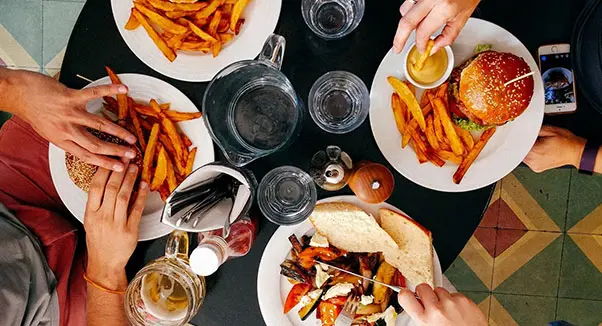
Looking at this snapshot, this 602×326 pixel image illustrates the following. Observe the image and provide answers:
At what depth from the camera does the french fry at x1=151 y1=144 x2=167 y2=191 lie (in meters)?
1.59

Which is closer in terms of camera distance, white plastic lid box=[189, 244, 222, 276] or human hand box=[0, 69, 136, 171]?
white plastic lid box=[189, 244, 222, 276]

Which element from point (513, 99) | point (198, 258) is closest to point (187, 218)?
point (198, 258)

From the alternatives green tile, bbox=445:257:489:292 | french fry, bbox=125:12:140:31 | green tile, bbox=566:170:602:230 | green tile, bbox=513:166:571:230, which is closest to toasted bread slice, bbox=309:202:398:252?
french fry, bbox=125:12:140:31

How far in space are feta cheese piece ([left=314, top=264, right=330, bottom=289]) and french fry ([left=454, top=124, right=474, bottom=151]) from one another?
21.5 inches

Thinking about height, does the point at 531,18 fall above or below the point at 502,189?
above

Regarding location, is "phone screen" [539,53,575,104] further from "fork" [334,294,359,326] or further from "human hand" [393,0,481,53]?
"fork" [334,294,359,326]

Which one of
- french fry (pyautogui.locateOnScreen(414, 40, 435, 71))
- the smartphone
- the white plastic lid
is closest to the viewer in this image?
the white plastic lid

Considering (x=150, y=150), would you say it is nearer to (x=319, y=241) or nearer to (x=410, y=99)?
(x=319, y=241)

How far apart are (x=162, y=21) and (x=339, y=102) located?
0.54 m

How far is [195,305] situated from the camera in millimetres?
1604

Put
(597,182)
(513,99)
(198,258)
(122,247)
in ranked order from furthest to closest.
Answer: (597,182)
(122,247)
(513,99)
(198,258)

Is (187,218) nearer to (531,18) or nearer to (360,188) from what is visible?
(360,188)

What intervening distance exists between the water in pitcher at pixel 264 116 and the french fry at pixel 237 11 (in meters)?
0.19

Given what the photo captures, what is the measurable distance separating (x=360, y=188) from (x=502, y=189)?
122 cm
